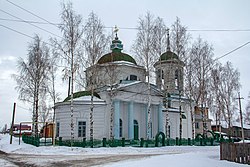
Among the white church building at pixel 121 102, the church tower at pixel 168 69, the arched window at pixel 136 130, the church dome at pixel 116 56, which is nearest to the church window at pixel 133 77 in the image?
the white church building at pixel 121 102

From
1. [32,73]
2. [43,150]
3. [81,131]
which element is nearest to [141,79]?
[81,131]

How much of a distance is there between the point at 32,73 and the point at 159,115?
50.2 feet

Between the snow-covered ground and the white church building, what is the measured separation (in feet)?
20.9

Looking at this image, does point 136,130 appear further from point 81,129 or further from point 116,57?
point 116,57

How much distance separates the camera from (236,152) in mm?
14641

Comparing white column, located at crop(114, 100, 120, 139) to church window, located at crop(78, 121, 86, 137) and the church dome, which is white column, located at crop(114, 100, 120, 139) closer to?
church window, located at crop(78, 121, 86, 137)

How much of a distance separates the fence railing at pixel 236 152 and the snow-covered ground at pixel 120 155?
0.63m

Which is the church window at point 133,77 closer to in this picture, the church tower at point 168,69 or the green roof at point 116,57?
the green roof at point 116,57

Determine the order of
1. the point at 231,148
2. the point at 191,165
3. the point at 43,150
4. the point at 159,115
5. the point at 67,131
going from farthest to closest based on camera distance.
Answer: the point at 159,115, the point at 67,131, the point at 43,150, the point at 231,148, the point at 191,165

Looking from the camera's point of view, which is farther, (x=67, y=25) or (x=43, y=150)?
(x=67, y=25)

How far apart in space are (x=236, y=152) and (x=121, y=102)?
59.8 ft

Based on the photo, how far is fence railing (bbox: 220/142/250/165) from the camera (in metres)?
14.0

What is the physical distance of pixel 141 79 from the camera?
35969 mm

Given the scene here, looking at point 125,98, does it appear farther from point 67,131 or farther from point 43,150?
point 43,150
